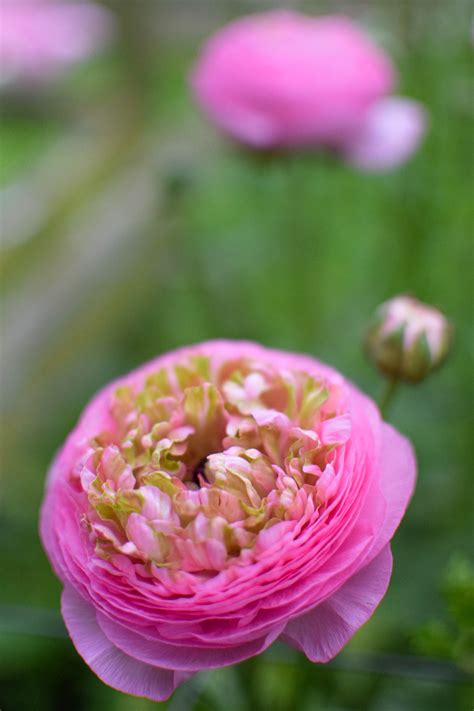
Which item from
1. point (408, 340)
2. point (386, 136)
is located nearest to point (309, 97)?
point (386, 136)

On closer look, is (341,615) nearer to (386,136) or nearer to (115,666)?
(115,666)

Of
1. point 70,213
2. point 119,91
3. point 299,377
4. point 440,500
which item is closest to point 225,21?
point 119,91

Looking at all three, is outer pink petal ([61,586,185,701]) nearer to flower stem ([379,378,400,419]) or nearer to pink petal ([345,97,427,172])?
flower stem ([379,378,400,419])

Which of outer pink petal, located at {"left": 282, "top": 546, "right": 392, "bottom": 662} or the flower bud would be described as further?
the flower bud

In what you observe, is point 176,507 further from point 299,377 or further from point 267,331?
point 267,331

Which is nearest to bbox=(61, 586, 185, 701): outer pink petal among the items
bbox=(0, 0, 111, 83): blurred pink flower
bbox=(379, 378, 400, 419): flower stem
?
bbox=(379, 378, 400, 419): flower stem

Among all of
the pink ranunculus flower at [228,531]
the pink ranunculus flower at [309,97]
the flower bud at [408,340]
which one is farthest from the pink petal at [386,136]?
the pink ranunculus flower at [228,531]

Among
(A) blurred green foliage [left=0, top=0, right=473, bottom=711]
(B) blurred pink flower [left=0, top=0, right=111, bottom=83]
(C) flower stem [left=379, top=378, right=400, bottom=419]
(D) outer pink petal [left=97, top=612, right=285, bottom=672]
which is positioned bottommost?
(A) blurred green foliage [left=0, top=0, right=473, bottom=711]
